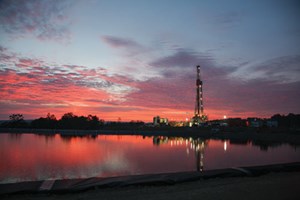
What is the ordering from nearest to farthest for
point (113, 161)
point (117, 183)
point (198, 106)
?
point (117, 183)
point (113, 161)
point (198, 106)

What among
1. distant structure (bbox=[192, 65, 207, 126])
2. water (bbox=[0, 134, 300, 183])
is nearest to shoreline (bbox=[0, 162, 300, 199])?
water (bbox=[0, 134, 300, 183])

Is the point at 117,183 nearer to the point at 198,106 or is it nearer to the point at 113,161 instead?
the point at 113,161

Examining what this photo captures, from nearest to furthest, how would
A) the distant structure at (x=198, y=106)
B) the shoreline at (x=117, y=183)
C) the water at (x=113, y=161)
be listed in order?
1. the shoreline at (x=117, y=183)
2. the water at (x=113, y=161)
3. the distant structure at (x=198, y=106)

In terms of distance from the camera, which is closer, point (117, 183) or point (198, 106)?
point (117, 183)

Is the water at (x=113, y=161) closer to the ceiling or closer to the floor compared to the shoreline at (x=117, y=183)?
closer to the floor

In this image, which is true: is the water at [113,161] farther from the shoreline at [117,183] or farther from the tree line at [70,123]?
the tree line at [70,123]

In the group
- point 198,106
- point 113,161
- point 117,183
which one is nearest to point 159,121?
point 198,106

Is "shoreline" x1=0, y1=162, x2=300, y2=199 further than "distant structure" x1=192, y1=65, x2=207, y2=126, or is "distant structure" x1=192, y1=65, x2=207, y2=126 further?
"distant structure" x1=192, y1=65, x2=207, y2=126

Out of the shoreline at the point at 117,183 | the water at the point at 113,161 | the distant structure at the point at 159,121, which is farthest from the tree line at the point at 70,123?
the shoreline at the point at 117,183

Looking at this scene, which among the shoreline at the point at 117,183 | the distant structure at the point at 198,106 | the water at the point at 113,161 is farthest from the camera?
the distant structure at the point at 198,106

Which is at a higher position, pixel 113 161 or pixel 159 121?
pixel 159 121

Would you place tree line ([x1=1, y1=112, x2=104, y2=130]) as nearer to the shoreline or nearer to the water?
the water

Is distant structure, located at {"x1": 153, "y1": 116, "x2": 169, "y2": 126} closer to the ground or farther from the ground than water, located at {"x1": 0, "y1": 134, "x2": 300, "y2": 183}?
farther from the ground

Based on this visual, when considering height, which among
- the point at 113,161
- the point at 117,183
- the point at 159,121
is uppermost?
the point at 159,121
